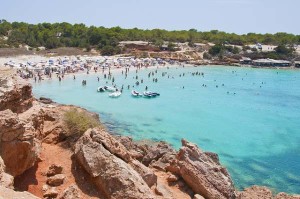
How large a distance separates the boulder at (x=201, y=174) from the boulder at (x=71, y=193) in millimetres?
6047

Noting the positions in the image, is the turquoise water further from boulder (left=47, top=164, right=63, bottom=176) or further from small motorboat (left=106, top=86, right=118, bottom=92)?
boulder (left=47, top=164, right=63, bottom=176)

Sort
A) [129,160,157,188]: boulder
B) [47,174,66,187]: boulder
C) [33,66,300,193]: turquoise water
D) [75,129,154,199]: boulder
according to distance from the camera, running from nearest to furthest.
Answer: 1. [75,129,154,199]: boulder
2. [47,174,66,187]: boulder
3. [129,160,157,188]: boulder
4. [33,66,300,193]: turquoise water

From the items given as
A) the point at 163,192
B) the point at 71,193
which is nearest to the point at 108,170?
the point at 71,193

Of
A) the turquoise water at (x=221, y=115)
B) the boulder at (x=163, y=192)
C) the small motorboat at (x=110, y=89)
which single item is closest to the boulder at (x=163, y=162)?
the boulder at (x=163, y=192)

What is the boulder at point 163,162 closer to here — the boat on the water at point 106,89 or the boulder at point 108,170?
the boulder at point 108,170

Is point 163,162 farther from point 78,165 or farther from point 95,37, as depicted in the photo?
point 95,37

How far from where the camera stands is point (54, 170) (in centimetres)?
1405

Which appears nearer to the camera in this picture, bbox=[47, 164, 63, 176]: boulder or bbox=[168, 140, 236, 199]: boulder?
bbox=[47, 164, 63, 176]: boulder

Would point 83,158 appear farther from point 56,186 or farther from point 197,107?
point 197,107

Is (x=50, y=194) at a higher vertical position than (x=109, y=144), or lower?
lower

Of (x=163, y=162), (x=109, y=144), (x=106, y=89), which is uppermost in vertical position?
(x=109, y=144)

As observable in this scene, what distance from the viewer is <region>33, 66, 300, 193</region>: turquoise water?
99.8 ft

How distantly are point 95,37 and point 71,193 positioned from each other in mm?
110493

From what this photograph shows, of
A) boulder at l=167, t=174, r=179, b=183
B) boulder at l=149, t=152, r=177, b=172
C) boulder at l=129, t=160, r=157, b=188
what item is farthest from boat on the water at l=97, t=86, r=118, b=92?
boulder at l=129, t=160, r=157, b=188
